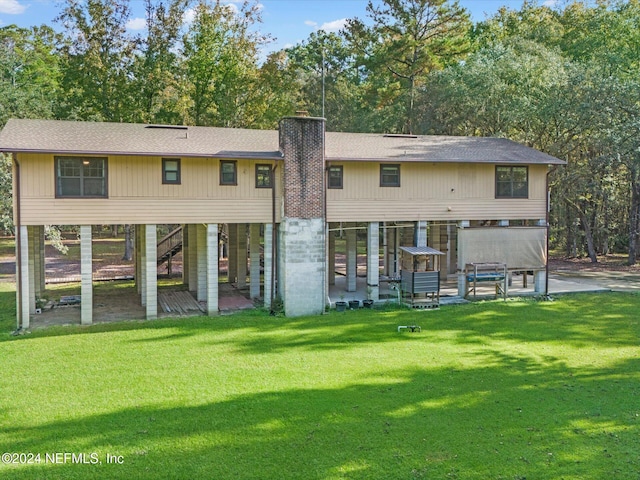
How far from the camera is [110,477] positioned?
279 inches

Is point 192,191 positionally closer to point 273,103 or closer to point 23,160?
point 23,160

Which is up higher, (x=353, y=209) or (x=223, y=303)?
(x=353, y=209)

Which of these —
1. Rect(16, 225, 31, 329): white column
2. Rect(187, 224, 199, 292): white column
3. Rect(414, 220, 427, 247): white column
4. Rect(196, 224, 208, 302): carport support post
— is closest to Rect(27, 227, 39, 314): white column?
Rect(16, 225, 31, 329): white column

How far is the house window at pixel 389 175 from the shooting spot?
1980 centimetres

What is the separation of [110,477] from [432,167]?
16.1 meters

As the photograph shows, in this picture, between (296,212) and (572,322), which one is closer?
(572,322)

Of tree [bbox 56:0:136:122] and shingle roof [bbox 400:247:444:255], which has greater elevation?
tree [bbox 56:0:136:122]

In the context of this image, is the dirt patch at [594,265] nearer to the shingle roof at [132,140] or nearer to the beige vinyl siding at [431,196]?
the beige vinyl siding at [431,196]

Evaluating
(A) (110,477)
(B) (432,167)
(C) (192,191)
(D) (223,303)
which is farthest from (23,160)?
(B) (432,167)

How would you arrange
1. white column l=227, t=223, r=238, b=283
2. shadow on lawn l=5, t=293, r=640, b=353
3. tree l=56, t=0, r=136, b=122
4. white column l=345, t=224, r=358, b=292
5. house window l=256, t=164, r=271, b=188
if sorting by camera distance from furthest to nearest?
1. tree l=56, t=0, r=136, b=122
2. white column l=227, t=223, r=238, b=283
3. white column l=345, t=224, r=358, b=292
4. house window l=256, t=164, r=271, b=188
5. shadow on lawn l=5, t=293, r=640, b=353

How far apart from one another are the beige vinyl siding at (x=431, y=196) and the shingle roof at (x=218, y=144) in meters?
0.59

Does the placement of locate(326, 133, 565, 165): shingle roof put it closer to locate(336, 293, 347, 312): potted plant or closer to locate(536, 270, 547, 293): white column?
locate(536, 270, 547, 293): white column

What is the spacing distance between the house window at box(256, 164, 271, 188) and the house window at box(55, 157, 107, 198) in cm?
496

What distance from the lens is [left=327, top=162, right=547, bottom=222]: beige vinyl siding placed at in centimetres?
1939
